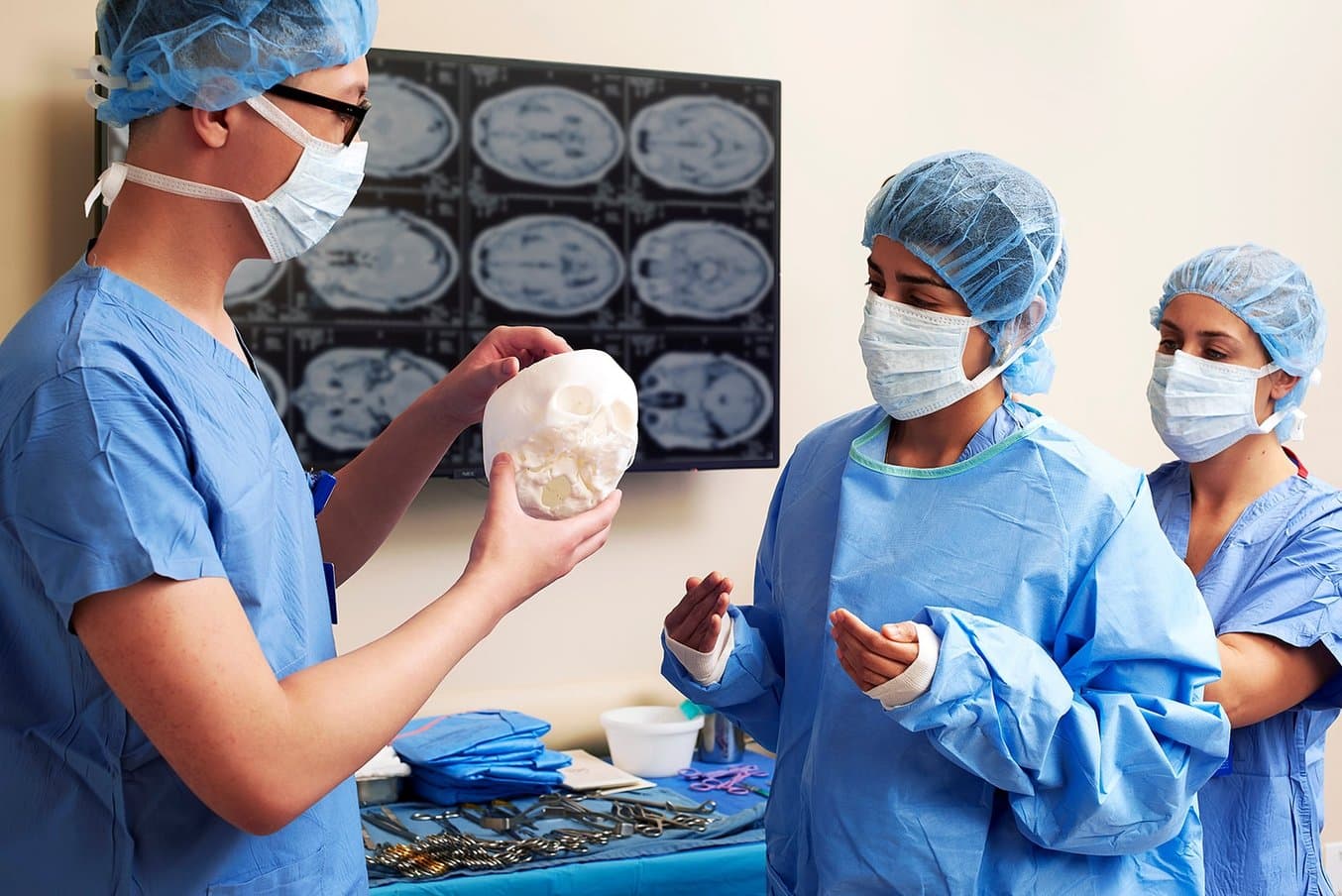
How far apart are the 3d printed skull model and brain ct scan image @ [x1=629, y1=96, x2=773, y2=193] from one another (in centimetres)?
136

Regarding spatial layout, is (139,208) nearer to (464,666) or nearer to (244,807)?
(244,807)

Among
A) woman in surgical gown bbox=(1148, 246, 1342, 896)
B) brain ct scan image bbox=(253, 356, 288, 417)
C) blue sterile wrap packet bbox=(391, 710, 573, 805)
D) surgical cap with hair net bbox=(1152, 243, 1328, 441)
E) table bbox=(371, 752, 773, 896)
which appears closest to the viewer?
woman in surgical gown bbox=(1148, 246, 1342, 896)

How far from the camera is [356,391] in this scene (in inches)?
99.0

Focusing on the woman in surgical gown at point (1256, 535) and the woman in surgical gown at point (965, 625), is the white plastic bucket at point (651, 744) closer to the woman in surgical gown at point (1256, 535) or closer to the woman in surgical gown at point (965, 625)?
the woman in surgical gown at point (965, 625)

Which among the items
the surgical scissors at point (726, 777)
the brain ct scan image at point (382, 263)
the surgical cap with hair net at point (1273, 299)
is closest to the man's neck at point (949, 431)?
the surgical cap with hair net at point (1273, 299)

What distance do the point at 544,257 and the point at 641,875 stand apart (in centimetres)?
125

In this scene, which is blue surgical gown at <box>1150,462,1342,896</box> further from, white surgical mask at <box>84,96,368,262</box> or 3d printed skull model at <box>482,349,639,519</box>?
white surgical mask at <box>84,96,368,262</box>

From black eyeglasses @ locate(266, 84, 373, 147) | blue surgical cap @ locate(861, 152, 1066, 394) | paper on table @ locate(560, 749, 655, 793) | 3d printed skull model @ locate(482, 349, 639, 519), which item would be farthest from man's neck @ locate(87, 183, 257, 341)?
paper on table @ locate(560, 749, 655, 793)

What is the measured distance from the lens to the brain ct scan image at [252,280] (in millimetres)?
2404

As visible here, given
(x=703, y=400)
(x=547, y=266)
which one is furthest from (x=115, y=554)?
(x=703, y=400)

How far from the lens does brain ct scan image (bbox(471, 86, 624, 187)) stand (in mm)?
2592

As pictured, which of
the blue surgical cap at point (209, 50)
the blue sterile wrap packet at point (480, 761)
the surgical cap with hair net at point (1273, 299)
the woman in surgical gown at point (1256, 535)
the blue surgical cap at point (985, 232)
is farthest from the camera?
the blue sterile wrap packet at point (480, 761)

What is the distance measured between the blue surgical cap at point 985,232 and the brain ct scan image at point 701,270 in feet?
3.69

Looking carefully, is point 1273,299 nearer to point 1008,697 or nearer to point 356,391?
point 1008,697
